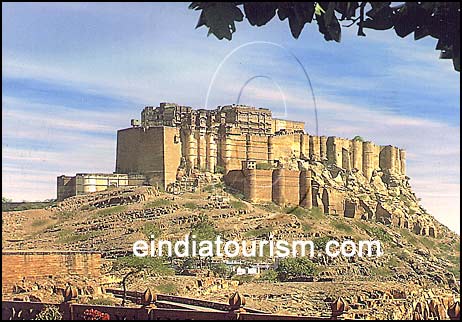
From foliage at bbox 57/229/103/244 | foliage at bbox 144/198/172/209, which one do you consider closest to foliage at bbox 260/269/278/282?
foliage at bbox 57/229/103/244

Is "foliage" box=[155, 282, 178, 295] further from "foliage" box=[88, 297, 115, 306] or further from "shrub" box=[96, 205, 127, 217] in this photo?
"shrub" box=[96, 205, 127, 217]

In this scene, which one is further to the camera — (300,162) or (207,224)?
(300,162)

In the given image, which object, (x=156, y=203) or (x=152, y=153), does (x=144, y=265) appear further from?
(x=152, y=153)

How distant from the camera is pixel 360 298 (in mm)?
8781

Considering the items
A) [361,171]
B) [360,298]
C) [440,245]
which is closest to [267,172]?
[440,245]

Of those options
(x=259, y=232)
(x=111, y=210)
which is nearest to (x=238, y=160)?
(x=259, y=232)

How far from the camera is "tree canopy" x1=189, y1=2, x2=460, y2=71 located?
179cm

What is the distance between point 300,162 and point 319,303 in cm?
1213

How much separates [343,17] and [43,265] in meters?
2.99

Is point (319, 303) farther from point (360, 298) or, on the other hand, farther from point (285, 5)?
point (285, 5)

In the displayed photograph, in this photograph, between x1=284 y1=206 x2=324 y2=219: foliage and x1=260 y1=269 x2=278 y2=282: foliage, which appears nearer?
x1=260 y1=269 x2=278 y2=282: foliage

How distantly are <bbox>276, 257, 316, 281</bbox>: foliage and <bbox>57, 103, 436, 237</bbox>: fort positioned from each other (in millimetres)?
3282

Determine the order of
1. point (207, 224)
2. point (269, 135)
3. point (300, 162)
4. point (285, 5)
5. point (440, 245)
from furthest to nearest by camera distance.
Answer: point (300, 162) → point (269, 135) → point (440, 245) → point (207, 224) → point (285, 5)

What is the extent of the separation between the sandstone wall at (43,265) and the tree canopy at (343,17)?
7.90ft
